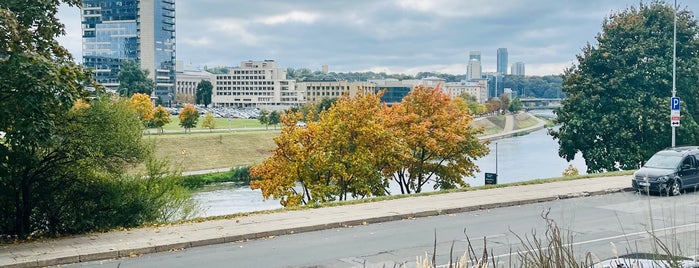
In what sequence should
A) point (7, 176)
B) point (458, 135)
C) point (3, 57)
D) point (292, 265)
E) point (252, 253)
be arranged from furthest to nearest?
point (458, 135)
point (7, 176)
point (3, 57)
point (252, 253)
point (292, 265)

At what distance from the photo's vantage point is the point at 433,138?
114 ft

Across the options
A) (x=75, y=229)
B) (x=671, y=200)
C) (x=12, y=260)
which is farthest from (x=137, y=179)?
(x=671, y=200)

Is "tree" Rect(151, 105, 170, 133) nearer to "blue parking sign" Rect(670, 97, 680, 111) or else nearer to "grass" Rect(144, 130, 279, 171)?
"grass" Rect(144, 130, 279, 171)

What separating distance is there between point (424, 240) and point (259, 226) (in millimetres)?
4095

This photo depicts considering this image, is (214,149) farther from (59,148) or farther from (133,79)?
(133,79)

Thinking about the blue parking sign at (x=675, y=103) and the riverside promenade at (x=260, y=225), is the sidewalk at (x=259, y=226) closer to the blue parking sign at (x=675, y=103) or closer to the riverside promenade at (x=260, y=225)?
the riverside promenade at (x=260, y=225)

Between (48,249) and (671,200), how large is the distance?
17.0 m

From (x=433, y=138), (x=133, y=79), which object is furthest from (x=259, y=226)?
(x=133, y=79)

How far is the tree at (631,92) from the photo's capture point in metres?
37.8

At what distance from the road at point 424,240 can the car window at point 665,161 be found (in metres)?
3.56

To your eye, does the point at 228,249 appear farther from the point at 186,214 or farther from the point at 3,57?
the point at 186,214

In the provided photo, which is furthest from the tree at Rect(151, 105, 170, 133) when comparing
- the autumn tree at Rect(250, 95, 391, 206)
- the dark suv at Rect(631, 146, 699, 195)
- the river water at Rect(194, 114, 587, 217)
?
the dark suv at Rect(631, 146, 699, 195)

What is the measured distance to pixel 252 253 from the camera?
13.6 metres

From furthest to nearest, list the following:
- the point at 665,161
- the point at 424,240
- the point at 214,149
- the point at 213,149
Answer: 1. the point at 214,149
2. the point at 213,149
3. the point at 665,161
4. the point at 424,240
